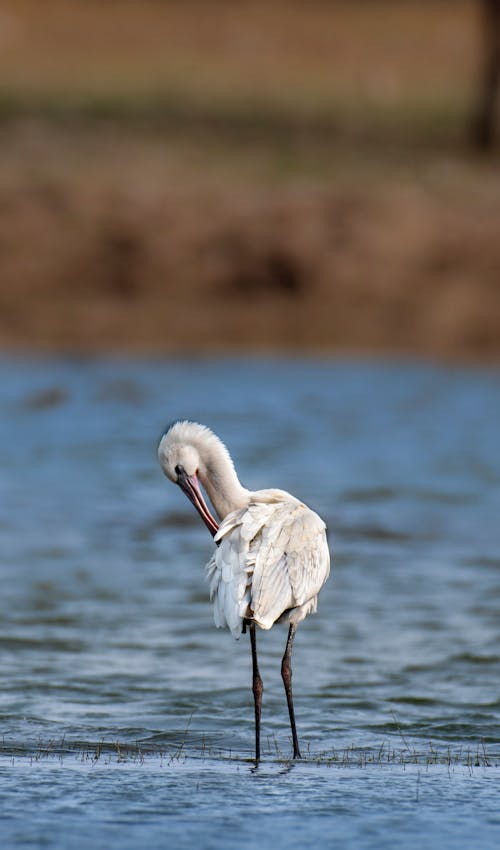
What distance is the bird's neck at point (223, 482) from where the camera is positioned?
7824 mm

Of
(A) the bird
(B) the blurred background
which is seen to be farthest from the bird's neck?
(B) the blurred background

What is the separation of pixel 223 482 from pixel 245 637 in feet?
8.55

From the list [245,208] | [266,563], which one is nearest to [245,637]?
[266,563]

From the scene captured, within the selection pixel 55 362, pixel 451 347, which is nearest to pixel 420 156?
pixel 451 347

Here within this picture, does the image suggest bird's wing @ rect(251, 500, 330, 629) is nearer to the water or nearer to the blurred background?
the water

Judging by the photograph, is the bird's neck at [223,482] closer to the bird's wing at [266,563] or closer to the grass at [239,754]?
the bird's wing at [266,563]

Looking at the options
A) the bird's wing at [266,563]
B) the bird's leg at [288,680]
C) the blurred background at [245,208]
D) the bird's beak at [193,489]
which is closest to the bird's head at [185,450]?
the bird's beak at [193,489]

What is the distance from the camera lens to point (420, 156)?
85.1 feet

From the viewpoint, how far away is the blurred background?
21.3 m

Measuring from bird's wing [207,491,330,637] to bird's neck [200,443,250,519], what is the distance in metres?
0.20

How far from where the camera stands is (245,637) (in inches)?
404

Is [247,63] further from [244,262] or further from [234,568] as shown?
[234,568]

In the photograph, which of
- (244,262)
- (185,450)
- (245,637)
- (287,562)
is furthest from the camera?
(244,262)

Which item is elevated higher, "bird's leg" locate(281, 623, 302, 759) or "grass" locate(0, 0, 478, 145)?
"grass" locate(0, 0, 478, 145)
